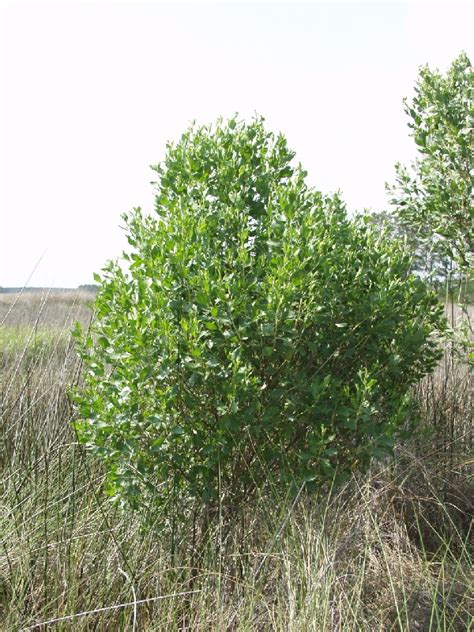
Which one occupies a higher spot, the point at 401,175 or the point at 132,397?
the point at 401,175

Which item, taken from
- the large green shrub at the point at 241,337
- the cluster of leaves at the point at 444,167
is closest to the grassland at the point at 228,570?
the large green shrub at the point at 241,337

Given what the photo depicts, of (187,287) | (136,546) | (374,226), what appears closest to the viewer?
(187,287)

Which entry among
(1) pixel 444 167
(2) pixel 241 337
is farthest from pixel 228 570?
(1) pixel 444 167

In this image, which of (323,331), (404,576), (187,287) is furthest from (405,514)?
(187,287)

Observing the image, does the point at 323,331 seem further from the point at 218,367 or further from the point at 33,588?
the point at 33,588

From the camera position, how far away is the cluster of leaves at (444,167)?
4.37 meters

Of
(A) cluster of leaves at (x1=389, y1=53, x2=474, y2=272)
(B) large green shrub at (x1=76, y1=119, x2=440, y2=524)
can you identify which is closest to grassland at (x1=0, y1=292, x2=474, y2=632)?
(B) large green shrub at (x1=76, y1=119, x2=440, y2=524)

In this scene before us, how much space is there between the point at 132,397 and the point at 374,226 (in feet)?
5.35

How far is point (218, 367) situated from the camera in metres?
3.19

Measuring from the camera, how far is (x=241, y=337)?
3.11 metres

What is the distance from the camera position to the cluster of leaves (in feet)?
14.3

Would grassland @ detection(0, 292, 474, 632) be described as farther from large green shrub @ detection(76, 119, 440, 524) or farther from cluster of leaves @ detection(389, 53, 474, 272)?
cluster of leaves @ detection(389, 53, 474, 272)

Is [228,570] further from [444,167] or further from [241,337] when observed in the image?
[444,167]

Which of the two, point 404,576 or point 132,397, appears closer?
point 132,397
